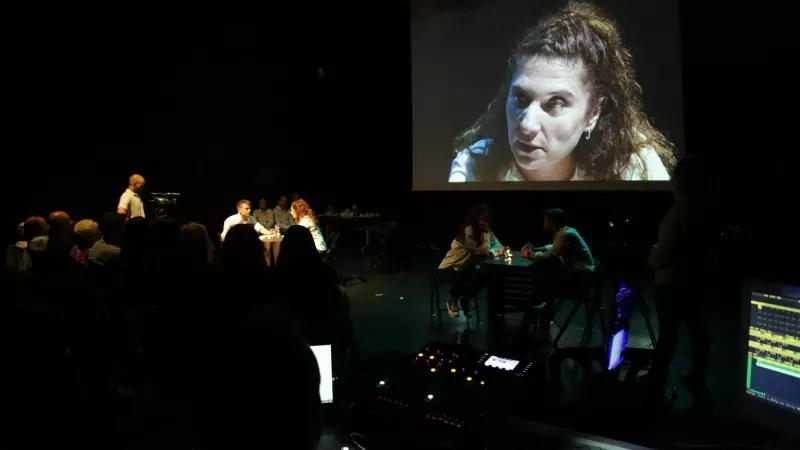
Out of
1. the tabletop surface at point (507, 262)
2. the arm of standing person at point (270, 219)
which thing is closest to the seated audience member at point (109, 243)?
the tabletop surface at point (507, 262)

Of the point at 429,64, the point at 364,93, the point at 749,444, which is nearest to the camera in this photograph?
the point at 749,444

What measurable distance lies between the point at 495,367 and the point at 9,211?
598cm

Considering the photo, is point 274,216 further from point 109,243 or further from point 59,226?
point 59,226

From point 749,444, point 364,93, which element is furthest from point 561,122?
point 749,444

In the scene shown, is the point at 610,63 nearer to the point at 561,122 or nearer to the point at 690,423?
the point at 561,122

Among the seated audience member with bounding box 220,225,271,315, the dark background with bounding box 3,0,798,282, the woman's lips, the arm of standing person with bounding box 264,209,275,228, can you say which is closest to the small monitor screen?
the seated audience member with bounding box 220,225,271,315

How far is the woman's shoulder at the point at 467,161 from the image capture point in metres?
6.91

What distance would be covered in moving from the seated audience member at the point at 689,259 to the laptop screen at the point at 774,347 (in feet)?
5.04

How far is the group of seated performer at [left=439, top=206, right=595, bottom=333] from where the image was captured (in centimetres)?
413

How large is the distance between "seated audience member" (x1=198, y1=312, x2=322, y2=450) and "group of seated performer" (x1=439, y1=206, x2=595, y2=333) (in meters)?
3.48

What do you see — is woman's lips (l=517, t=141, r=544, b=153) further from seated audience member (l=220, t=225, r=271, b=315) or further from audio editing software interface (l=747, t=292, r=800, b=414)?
audio editing software interface (l=747, t=292, r=800, b=414)

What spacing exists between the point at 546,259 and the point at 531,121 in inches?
107

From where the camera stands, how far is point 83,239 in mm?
3361

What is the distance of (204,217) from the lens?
838cm
